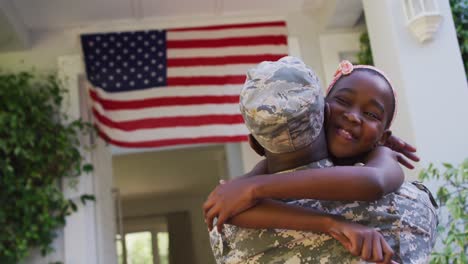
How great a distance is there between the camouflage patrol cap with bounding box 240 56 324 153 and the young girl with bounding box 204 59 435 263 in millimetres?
47

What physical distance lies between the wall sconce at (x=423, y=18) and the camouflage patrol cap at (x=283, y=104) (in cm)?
209

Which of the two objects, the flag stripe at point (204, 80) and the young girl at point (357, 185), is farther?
the flag stripe at point (204, 80)

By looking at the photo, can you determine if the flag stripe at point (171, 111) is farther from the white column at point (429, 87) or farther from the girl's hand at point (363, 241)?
the girl's hand at point (363, 241)

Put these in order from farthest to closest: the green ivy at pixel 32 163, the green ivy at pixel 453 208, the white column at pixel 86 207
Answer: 1. the white column at pixel 86 207
2. the green ivy at pixel 32 163
3. the green ivy at pixel 453 208

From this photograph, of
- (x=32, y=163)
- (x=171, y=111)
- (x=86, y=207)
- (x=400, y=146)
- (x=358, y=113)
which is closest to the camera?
(x=358, y=113)

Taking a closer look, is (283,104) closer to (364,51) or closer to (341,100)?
(341,100)

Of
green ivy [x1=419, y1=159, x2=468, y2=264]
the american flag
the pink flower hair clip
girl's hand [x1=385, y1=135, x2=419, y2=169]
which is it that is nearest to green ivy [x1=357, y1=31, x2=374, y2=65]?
the american flag

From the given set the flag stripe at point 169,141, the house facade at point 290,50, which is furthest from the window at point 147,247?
the flag stripe at point 169,141

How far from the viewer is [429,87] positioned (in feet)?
8.33

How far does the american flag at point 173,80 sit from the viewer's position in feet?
11.9

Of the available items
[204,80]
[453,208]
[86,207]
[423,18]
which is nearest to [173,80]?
[204,80]

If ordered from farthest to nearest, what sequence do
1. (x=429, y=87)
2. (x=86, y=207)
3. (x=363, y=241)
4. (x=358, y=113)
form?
(x=86, y=207) → (x=429, y=87) → (x=358, y=113) → (x=363, y=241)

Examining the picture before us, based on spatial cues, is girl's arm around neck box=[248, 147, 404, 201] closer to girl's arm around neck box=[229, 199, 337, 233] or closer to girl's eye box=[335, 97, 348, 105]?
girl's arm around neck box=[229, 199, 337, 233]

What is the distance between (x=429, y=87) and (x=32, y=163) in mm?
2368
